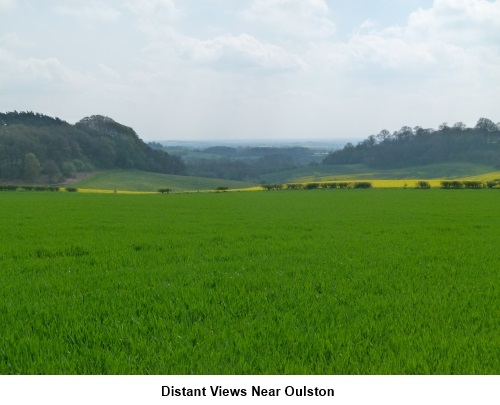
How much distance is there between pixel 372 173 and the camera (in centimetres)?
11731

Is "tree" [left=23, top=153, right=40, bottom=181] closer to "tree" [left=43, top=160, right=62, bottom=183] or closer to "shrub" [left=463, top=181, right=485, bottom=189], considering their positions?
"tree" [left=43, top=160, right=62, bottom=183]

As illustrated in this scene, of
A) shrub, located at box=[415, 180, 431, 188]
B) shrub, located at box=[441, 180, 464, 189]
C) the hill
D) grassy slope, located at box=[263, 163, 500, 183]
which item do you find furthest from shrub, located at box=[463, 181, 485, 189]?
the hill

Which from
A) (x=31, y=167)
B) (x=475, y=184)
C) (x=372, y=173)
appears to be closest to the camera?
(x=475, y=184)

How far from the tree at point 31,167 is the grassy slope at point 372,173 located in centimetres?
5977

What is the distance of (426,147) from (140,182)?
88219 millimetres

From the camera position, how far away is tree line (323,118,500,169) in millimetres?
125206

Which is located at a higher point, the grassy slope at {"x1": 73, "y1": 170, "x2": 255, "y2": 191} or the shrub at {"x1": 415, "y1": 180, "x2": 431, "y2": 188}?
the grassy slope at {"x1": 73, "y1": 170, "x2": 255, "y2": 191}

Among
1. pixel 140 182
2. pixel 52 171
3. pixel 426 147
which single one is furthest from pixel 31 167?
pixel 426 147

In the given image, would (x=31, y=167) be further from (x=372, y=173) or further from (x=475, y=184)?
(x=475, y=184)

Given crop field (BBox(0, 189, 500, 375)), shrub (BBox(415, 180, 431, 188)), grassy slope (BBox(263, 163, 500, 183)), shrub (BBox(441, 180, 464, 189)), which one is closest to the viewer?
crop field (BBox(0, 189, 500, 375))

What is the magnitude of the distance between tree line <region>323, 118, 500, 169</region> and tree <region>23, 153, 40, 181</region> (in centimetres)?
8907

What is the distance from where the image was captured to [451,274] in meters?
8.70

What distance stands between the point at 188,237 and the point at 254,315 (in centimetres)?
881
